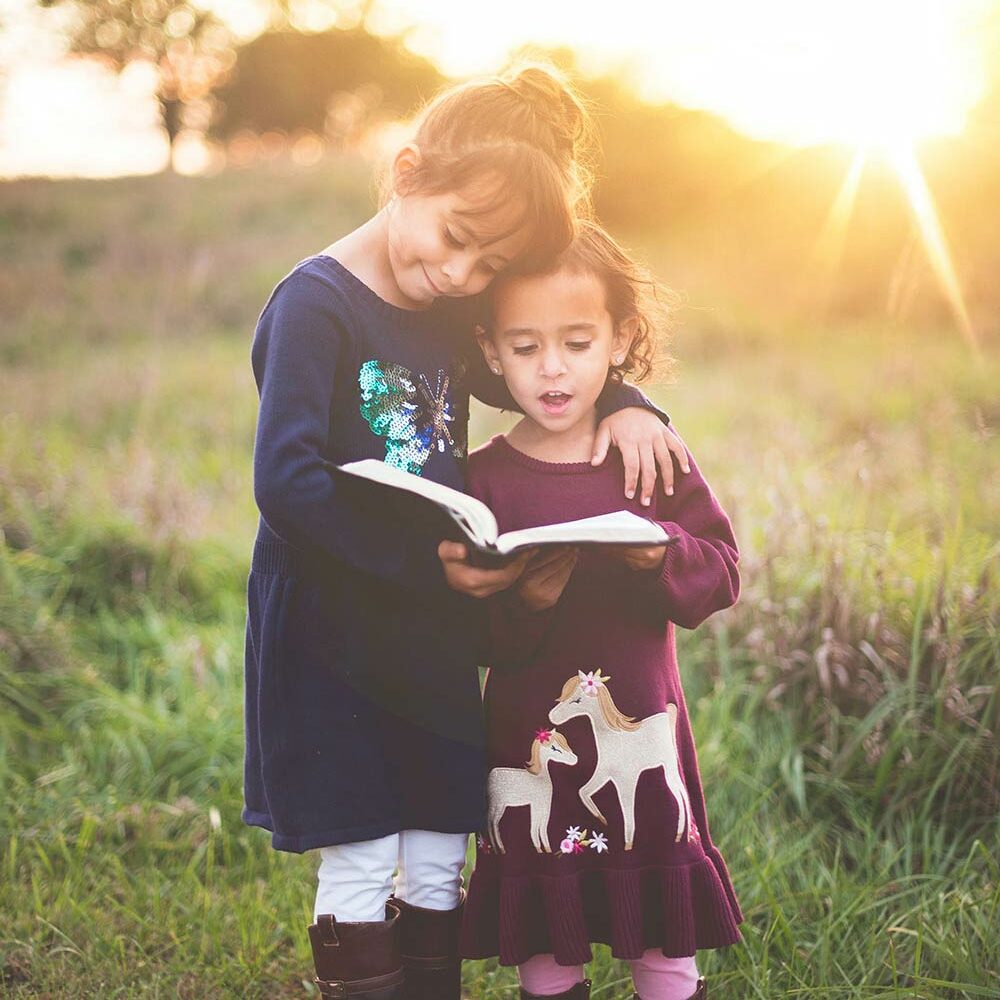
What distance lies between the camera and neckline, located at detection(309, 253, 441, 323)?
1.94m

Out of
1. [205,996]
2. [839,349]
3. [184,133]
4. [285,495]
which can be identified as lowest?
[205,996]

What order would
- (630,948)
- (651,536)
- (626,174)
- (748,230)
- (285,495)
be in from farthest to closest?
(626,174)
(748,230)
(630,948)
(285,495)
(651,536)

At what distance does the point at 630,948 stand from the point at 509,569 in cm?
75

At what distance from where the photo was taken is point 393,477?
1.66 meters

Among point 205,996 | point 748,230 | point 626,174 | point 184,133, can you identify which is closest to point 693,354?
point 748,230

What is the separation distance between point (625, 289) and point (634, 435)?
29 cm

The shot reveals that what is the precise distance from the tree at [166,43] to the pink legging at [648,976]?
24716mm

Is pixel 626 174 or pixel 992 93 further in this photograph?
pixel 626 174

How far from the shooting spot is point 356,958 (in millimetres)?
1973

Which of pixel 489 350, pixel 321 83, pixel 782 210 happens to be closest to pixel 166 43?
pixel 321 83

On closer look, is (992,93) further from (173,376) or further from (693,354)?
(173,376)

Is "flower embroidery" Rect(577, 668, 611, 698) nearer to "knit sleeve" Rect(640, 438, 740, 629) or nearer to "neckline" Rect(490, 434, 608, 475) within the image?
"knit sleeve" Rect(640, 438, 740, 629)

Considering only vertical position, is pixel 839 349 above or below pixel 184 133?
below

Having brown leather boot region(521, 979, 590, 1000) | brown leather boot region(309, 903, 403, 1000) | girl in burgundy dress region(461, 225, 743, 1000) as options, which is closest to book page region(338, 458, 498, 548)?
girl in burgundy dress region(461, 225, 743, 1000)
